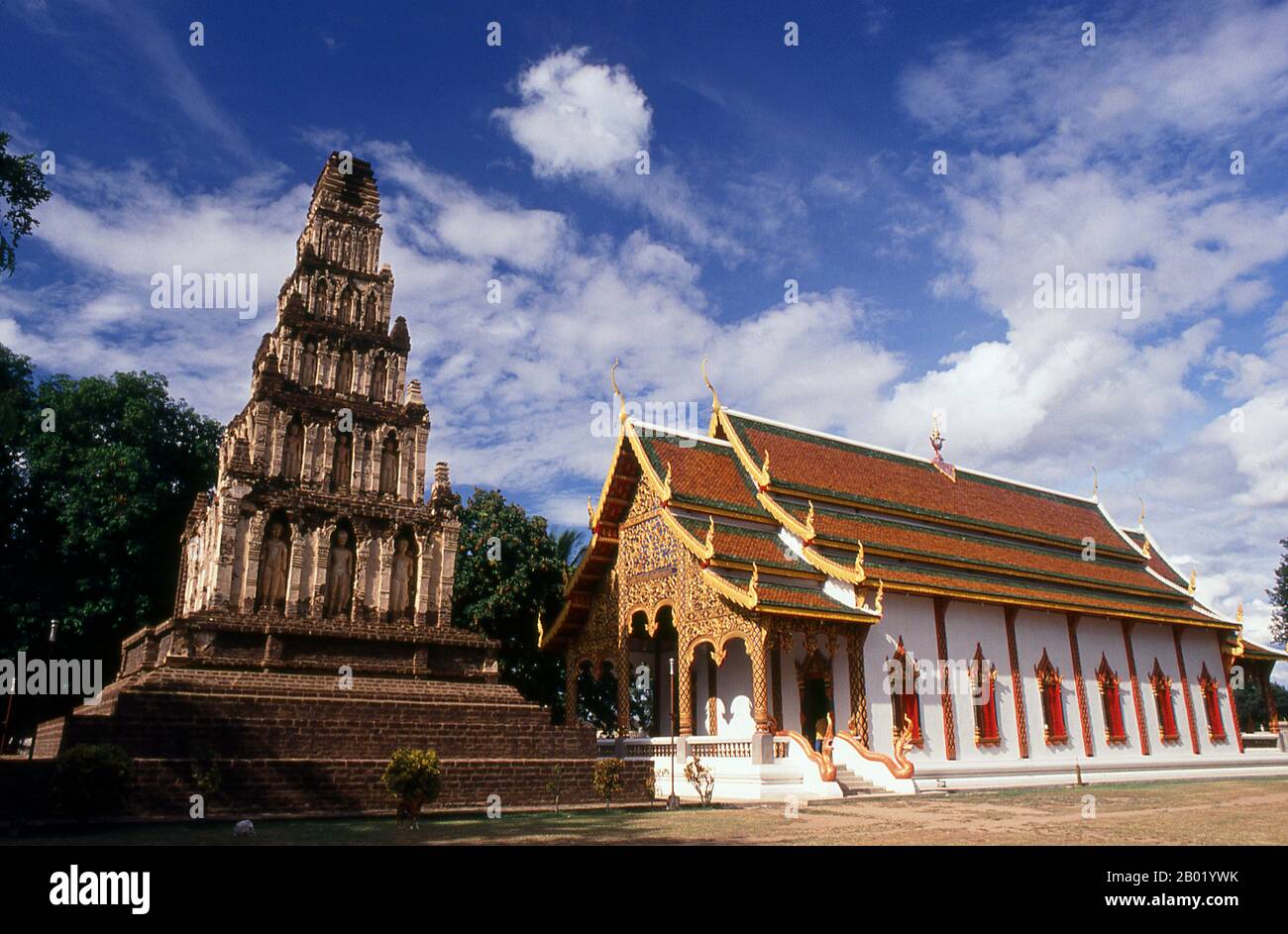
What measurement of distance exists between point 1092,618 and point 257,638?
21758 millimetres

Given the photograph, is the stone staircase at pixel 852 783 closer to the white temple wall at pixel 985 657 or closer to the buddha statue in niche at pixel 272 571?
the white temple wall at pixel 985 657

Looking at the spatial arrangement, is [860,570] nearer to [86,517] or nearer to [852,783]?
[852,783]

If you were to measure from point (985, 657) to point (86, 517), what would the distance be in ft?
77.3

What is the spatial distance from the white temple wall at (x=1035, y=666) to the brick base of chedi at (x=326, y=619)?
1179cm

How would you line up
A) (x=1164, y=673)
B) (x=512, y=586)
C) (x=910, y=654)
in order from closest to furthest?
(x=910, y=654)
(x=512, y=586)
(x=1164, y=673)

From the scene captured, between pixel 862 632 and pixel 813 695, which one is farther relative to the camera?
pixel 813 695

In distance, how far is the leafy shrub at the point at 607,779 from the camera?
52.1 feet

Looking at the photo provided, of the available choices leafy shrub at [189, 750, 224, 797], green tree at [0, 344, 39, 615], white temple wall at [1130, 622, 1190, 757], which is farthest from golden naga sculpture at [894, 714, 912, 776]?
green tree at [0, 344, 39, 615]

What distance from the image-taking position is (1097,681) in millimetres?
25141

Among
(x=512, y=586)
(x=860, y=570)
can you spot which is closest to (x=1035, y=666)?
(x=860, y=570)

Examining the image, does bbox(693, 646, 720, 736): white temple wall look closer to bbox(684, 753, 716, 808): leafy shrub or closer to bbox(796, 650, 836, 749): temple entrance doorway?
bbox(796, 650, 836, 749): temple entrance doorway

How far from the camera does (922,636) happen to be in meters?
21.6
